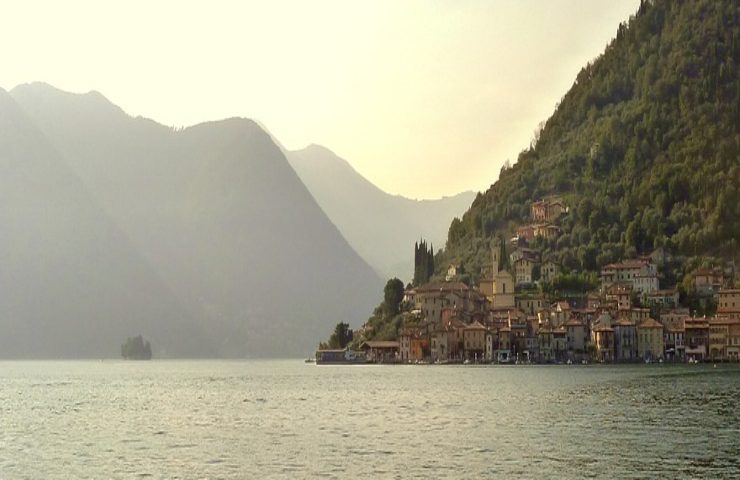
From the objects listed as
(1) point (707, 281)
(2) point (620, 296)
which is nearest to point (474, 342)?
(2) point (620, 296)

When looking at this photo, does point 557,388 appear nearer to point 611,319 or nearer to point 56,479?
point 56,479

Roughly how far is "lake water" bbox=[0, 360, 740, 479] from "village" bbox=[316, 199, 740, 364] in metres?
66.3

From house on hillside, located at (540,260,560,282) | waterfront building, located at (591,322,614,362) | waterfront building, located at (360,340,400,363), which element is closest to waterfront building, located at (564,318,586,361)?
waterfront building, located at (591,322,614,362)

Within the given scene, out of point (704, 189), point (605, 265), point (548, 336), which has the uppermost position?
point (704, 189)

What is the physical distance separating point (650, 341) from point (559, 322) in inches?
589

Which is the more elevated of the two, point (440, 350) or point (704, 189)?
point (704, 189)

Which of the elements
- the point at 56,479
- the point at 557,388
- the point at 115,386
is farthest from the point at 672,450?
A: the point at 115,386

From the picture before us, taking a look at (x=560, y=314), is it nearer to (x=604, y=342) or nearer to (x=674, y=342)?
(x=604, y=342)

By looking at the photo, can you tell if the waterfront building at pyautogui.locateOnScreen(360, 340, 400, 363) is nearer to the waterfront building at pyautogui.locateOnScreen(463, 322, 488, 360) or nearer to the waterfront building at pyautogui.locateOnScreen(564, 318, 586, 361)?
the waterfront building at pyautogui.locateOnScreen(463, 322, 488, 360)

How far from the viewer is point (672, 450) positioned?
152 feet

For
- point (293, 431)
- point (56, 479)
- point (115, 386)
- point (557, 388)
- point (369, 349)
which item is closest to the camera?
point (56, 479)

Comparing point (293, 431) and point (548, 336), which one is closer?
point (293, 431)

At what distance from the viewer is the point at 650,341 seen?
161m

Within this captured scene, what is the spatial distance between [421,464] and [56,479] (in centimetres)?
1461
